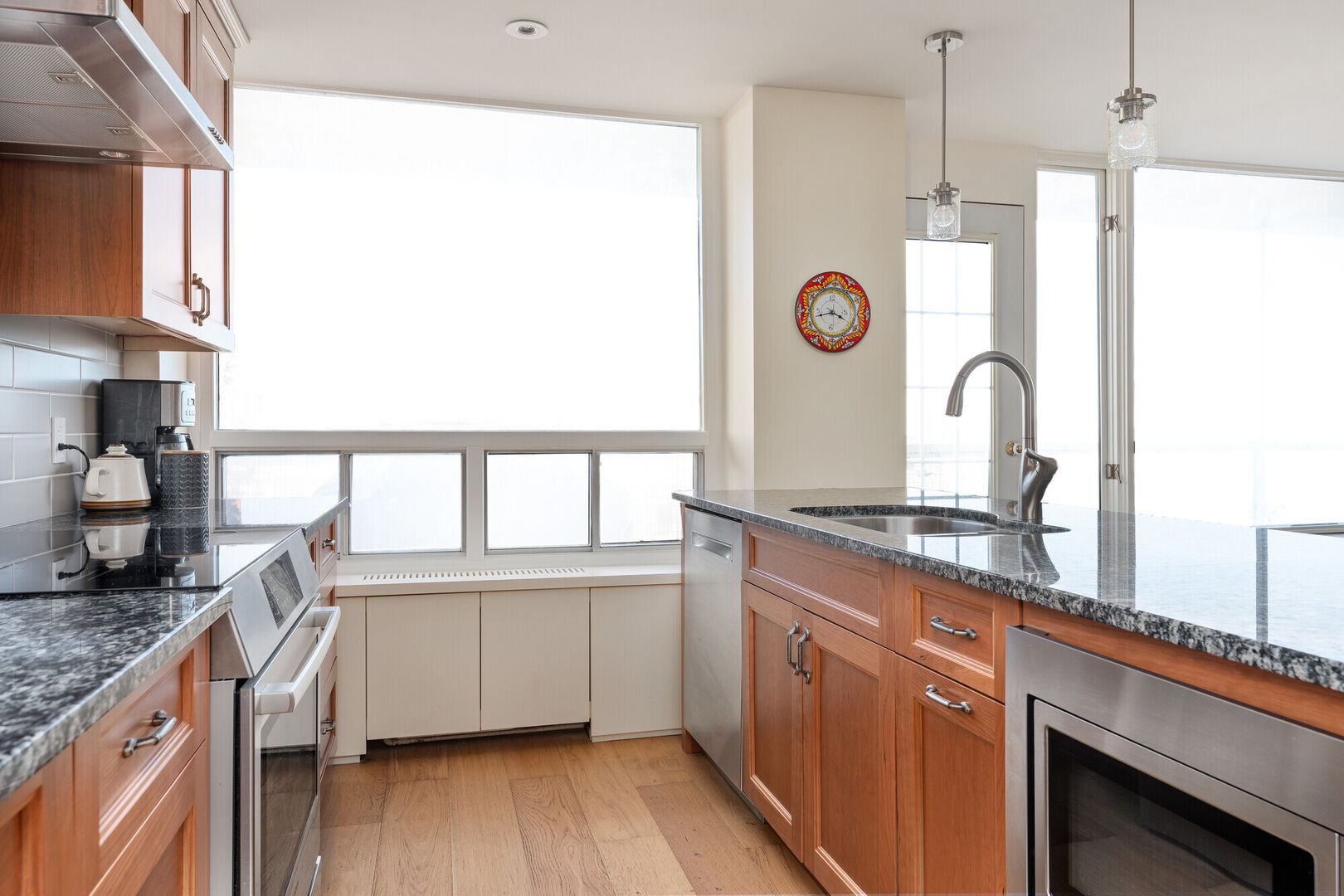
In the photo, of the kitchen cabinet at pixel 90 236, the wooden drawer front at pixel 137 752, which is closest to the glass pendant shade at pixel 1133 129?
the wooden drawer front at pixel 137 752

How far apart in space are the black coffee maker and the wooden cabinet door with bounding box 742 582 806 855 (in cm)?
168

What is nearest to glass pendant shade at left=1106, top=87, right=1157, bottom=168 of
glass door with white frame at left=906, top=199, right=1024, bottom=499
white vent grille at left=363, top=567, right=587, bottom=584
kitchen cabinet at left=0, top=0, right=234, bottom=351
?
glass door with white frame at left=906, top=199, right=1024, bottom=499

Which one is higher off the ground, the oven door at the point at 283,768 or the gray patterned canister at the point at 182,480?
the gray patterned canister at the point at 182,480

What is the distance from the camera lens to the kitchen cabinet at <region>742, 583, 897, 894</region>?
1.72 m

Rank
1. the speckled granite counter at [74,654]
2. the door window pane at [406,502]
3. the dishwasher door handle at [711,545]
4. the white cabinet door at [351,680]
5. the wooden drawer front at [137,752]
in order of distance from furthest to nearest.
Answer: the door window pane at [406,502]
the white cabinet door at [351,680]
the dishwasher door handle at [711,545]
the wooden drawer front at [137,752]
the speckled granite counter at [74,654]

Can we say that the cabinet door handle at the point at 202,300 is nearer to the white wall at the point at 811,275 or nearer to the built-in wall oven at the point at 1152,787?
the white wall at the point at 811,275

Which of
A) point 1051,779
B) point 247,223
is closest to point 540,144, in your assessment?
point 247,223

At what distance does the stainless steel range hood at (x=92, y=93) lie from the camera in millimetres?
1228

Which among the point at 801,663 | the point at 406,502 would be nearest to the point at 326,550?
the point at 406,502

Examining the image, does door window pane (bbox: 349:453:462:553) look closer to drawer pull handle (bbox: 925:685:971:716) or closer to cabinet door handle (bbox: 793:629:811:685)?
cabinet door handle (bbox: 793:629:811:685)

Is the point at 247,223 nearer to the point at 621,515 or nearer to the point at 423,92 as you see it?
the point at 423,92

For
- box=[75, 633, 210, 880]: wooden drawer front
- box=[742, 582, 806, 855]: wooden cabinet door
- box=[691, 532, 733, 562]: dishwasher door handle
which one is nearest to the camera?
box=[75, 633, 210, 880]: wooden drawer front

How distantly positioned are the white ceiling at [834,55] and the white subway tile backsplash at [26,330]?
113 cm

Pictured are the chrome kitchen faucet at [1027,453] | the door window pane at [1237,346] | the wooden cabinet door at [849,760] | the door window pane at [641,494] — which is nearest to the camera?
Answer: the wooden cabinet door at [849,760]
